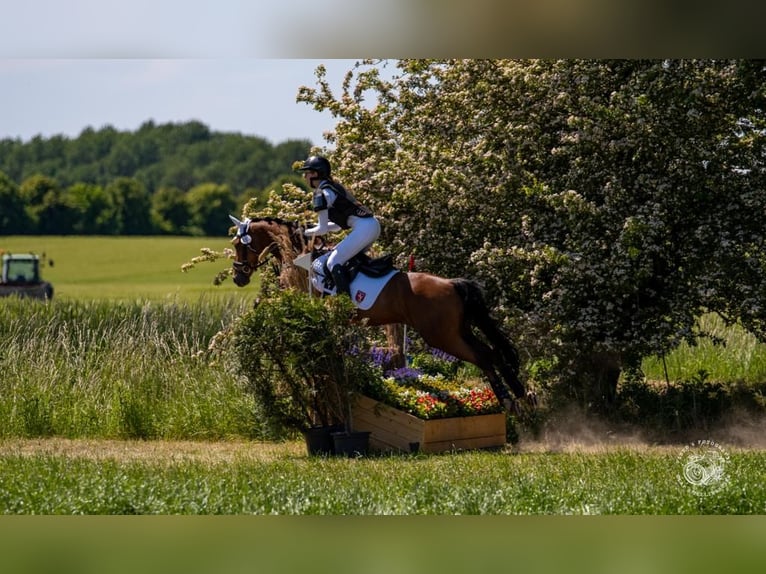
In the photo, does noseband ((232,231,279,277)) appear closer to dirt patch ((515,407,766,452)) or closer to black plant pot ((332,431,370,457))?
black plant pot ((332,431,370,457))

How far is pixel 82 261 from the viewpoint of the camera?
223 feet

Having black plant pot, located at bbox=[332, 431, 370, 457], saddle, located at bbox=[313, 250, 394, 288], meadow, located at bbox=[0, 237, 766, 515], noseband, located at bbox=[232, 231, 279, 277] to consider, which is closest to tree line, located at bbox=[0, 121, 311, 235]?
meadow, located at bbox=[0, 237, 766, 515]

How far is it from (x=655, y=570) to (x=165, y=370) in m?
9.46

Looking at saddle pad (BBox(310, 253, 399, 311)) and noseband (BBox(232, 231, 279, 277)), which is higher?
noseband (BBox(232, 231, 279, 277))

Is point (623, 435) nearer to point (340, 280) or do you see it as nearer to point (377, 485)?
point (340, 280)

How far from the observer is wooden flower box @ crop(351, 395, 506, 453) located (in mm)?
11602

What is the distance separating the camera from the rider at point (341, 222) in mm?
11859

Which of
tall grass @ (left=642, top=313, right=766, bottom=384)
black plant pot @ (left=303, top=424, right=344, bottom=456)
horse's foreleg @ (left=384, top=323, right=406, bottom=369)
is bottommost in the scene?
black plant pot @ (left=303, top=424, right=344, bottom=456)

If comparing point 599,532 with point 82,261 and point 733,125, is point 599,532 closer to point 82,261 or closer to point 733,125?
point 733,125

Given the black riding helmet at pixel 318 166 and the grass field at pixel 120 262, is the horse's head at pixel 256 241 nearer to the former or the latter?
the black riding helmet at pixel 318 166

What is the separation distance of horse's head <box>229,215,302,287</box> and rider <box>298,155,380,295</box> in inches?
32.0

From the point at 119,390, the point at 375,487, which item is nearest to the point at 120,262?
the point at 119,390

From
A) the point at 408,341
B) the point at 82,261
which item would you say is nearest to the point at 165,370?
A: the point at 408,341

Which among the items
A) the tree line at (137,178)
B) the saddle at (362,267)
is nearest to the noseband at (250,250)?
the saddle at (362,267)
